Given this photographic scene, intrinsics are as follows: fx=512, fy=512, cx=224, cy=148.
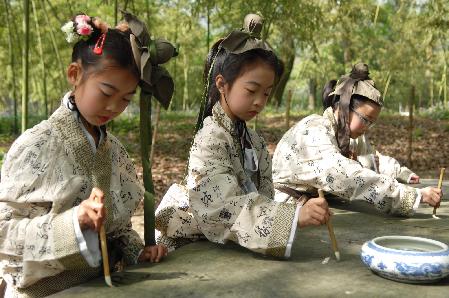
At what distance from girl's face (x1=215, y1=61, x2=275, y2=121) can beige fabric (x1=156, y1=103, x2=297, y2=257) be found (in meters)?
0.09

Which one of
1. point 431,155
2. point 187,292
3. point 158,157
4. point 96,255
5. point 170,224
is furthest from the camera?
point 431,155

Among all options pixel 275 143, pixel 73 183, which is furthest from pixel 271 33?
pixel 73 183

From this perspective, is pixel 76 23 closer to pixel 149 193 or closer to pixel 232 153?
pixel 149 193

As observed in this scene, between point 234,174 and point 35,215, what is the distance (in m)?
0.76

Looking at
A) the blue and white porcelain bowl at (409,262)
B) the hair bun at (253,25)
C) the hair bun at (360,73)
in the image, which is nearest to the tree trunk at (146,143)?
the hair bun at (253,25)

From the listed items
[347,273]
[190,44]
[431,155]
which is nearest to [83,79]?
[347,273]

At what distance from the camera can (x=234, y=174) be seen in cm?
202

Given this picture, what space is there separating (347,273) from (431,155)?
7.93 m

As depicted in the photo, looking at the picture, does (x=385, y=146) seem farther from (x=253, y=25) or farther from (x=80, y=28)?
(x=80, y=28)

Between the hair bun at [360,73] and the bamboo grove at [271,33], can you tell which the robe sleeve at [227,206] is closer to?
the hair bun at [360,73]

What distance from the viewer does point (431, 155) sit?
29.1 ft

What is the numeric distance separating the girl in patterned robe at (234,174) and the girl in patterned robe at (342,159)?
509 millimetres

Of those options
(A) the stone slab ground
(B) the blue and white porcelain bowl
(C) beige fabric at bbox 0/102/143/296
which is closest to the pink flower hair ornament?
(C) beige fabric at bbox 0/102/143/296

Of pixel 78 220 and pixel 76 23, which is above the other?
pixel 76 23
